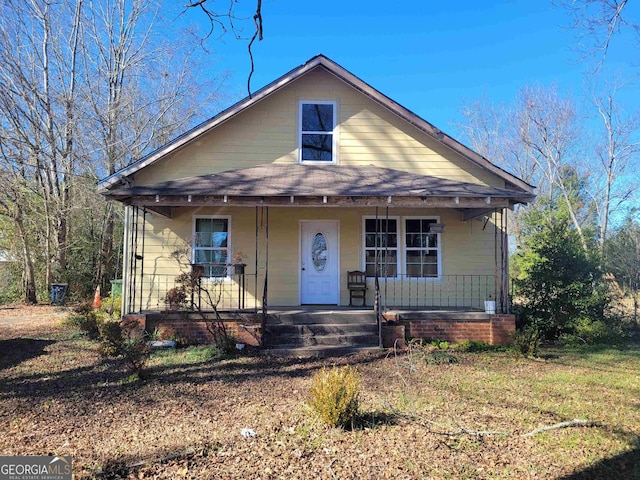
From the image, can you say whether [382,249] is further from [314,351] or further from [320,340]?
[314,351]

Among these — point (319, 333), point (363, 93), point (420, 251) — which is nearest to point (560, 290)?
point (420, 251)

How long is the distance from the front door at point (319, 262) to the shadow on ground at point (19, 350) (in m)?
5.59

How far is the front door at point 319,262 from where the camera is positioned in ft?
35.2

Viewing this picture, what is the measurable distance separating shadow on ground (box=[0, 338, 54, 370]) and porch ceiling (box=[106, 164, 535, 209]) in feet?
10.9

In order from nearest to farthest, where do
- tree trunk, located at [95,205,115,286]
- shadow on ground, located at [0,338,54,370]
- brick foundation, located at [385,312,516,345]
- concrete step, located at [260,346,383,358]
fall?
1. shadow on ground, located at [0,338,54,370]
2. concrete step, located at [260,346,383,358]
3. brick foundation, located at [385,312,516,345]
4. tree trunk, located at [95,205,115,286]

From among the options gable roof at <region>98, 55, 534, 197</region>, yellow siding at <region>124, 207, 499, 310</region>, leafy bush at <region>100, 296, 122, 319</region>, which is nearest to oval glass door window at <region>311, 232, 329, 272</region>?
yellow siding at <region>124, 207, 499, 310</region>

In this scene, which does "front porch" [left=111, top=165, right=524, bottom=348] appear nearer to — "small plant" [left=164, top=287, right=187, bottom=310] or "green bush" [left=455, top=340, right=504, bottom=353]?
"green bush" [left=455, top=340, right=504, bottom=353]

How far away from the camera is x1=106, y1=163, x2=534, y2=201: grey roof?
884cm

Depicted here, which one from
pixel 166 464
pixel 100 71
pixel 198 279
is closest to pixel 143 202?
pixel 198 279

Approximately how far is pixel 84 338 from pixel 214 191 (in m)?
4.37

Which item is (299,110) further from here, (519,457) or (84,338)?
(519,457)

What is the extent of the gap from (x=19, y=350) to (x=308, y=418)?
6.53 meters

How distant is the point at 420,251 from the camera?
35.8ft

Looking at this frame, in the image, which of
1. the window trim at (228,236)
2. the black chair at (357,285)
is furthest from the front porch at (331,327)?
the window trim at (228,236)
